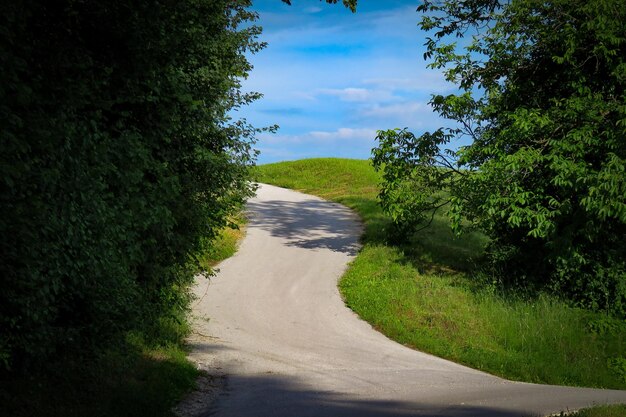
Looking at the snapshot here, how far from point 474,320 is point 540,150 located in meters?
4.99

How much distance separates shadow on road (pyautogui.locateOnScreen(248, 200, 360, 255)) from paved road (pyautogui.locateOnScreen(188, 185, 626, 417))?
15cm

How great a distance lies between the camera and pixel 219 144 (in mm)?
13133

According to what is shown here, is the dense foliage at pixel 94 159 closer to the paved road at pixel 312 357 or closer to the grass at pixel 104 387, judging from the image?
the grass at pixel 104 387

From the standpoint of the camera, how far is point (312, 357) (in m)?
14.2

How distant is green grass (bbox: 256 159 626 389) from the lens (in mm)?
15562

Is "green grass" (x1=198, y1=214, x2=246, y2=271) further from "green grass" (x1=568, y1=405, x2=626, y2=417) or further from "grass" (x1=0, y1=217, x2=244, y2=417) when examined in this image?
"green grass" (x1=568, y1=405, x2=626, y2=417)

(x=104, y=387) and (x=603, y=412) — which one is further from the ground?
(x=603, y=412)

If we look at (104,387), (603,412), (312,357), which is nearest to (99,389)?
(104,387)

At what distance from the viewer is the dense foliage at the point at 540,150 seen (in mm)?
17734

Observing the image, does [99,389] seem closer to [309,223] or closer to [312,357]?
[312,357]

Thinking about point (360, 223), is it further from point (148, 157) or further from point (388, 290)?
point (148, 157)

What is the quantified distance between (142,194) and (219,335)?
23.1 feet

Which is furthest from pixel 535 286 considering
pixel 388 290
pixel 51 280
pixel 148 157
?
pixel 51 280

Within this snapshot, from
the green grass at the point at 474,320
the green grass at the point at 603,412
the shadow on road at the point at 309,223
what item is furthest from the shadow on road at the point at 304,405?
the shadow on road at the point at 309,223
